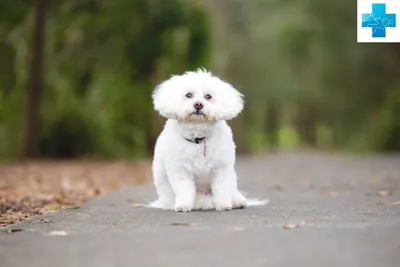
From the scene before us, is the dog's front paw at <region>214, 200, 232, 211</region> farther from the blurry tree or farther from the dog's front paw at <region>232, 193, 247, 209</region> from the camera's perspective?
the blurry tree

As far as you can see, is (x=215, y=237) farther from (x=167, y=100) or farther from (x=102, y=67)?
(x=102, y=67)

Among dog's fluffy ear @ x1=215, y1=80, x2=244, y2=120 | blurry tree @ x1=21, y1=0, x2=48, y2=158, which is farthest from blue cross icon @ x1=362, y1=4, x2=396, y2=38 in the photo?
blurry tree @ x1=21, y1=0, x2=48, y2=158

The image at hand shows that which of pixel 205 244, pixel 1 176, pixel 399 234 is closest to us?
pixel 205 244

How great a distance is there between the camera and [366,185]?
472 inches

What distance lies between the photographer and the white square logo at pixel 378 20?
9.75 meters

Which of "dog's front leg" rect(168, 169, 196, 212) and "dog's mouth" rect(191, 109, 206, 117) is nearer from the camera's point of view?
"dog's mouth" rect(191, 109, 206, 117)

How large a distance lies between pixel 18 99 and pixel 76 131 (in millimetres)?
1848

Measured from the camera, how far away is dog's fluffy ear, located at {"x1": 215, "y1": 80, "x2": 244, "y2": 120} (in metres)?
7.38

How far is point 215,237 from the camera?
5445 mm

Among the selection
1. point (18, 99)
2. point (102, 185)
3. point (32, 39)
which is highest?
point (32, 39)

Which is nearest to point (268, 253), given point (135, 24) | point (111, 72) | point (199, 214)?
point (199, 214)

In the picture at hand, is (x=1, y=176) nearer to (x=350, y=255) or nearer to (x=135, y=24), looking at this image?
(x=135, y=24)

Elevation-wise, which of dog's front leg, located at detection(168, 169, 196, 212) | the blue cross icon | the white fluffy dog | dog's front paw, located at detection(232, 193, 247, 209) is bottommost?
dog's front paw, located at detection(232, 193, 247, 209)

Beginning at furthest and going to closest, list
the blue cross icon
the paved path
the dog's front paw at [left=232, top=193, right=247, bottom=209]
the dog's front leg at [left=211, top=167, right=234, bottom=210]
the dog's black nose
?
the blue cross icon
the dog's front paw at [left=232, top=193, right=247, bottom=209]
the dog's front leg at [left=211, top=167, right=234, bottom=210]
the dog's black nose
the paved path
